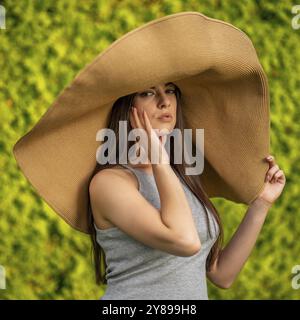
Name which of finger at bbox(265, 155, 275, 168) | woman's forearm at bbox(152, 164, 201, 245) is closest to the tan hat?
finger at bbox(265, 155, 275, 168)

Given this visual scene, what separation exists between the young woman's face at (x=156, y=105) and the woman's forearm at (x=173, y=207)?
187mm

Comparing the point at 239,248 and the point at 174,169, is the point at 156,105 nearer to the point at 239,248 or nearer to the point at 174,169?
the point at 174,169

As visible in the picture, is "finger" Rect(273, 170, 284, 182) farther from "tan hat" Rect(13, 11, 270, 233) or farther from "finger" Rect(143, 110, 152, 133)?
"finger" Rect(143, 110, 152, 133)

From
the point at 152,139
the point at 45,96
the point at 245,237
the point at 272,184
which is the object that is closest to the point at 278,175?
the point at 272,184

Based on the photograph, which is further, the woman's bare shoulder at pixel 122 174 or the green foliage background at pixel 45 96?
the green foliage background at pixel 45 96

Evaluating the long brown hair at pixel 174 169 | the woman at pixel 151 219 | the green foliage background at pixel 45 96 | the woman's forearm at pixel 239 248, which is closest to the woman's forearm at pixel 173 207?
the woman at pixel 151 219

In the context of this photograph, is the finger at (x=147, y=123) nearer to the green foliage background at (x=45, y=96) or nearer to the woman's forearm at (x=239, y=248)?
the woman's forearm at (x=239, y=248)

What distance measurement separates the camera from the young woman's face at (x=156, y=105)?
2303mm

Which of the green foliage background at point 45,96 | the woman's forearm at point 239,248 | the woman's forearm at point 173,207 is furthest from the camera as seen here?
the green foliage background at point 45,96

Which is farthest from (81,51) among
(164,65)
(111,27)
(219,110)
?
(164,65)

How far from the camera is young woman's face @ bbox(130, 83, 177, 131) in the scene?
2.30m

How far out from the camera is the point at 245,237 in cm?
262

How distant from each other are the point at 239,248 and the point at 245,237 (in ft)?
0.14

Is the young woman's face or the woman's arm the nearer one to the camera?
the young woman's face
